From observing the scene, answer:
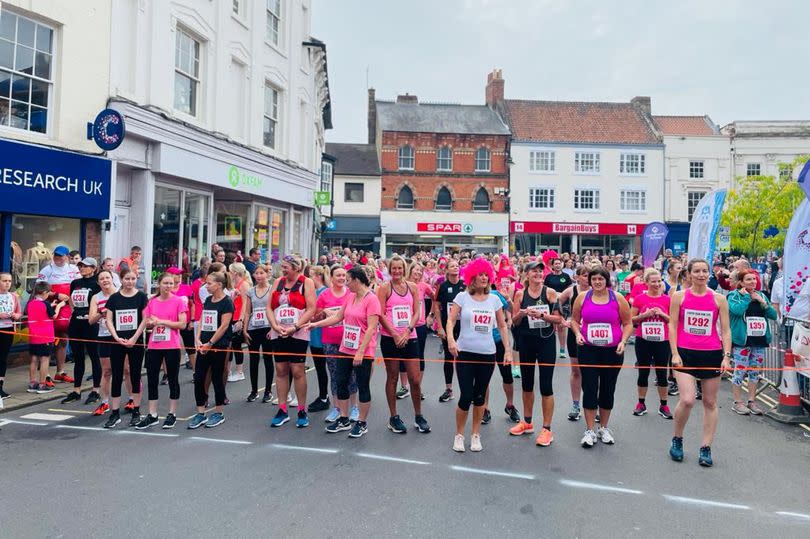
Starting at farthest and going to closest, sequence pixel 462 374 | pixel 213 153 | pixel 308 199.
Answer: pixel 308 199, pixel 213 153, pixel 462 374

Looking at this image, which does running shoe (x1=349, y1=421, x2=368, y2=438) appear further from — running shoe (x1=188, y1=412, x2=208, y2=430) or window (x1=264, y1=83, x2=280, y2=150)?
window (x1=264, y1=83, x2=280, y2=150)

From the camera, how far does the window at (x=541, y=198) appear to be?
38.8m

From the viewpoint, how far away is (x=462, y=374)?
18.3ft

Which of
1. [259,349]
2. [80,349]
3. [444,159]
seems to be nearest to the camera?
[80,349]

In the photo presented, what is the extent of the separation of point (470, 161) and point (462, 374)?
3466cm

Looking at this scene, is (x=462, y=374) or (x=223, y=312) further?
(x=223, y=312)

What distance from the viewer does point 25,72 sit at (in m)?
9.60

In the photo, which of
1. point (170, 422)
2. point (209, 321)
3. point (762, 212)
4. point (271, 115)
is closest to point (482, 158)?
point (762, 212)

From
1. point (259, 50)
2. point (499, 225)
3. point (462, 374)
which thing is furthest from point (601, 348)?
point (499, 225)

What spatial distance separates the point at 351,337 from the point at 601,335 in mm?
2645

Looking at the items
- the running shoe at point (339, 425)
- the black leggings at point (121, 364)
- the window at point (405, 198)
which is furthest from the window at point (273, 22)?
the window at point (405, 198)

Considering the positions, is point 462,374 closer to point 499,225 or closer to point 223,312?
point 223,312

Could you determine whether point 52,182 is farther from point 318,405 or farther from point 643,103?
point 643,103

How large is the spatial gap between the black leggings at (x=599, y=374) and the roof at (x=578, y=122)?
35126 mm
